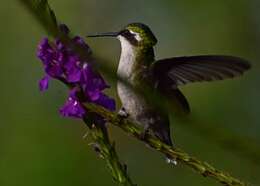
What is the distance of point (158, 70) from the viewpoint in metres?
2.31

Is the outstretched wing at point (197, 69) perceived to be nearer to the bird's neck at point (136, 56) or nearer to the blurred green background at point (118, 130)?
the bird's neck at point (136, 56)

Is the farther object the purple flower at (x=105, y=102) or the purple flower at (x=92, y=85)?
the purple flower at (x=105, y=102)

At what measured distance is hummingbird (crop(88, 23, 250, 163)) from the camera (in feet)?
6.02

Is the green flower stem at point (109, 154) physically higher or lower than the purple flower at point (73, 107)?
lower

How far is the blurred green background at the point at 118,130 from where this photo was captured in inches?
202

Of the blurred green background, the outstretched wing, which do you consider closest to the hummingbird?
the outstretched wing

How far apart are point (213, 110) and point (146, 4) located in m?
1.40

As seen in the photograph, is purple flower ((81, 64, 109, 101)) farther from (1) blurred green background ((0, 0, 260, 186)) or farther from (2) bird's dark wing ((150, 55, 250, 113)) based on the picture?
(1) blurred green background ((0, 0, 260, 186))

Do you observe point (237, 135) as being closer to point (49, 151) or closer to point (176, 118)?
point (176, 118)

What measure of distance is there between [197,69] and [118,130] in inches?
129

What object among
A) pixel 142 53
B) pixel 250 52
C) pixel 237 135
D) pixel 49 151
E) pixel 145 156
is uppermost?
pixel 237 135

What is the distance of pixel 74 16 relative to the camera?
21.3ft

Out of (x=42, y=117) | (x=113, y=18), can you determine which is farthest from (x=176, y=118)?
(x=113, y=18)

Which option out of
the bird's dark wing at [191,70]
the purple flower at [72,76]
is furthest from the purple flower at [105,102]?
the bird's dark wing at [191,70]
